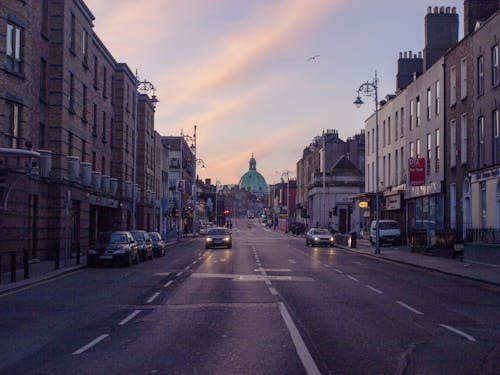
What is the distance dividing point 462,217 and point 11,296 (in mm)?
27462

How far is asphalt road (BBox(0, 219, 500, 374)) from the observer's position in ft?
30.4

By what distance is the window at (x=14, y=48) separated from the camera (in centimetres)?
2642

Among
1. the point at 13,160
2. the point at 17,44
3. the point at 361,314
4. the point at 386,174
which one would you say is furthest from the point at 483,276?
the point at 386,174

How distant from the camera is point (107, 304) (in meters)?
16.3

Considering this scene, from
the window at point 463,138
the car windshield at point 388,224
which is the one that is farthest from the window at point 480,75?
the car windshield at point 388,224

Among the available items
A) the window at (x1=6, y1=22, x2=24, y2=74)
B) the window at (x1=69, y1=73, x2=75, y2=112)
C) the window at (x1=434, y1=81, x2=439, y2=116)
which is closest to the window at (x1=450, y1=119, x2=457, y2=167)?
the window at (x1=434, y1=81, x2=439, y2=116)

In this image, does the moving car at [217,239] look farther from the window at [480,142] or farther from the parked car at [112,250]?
the window at [480,142]

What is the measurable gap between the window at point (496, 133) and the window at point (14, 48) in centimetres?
2177

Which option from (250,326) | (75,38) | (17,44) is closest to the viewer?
(250,326)

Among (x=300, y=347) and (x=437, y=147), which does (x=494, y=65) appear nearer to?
(x=437, y=147)

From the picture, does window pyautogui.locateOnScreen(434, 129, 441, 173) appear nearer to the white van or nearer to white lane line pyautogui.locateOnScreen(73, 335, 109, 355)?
the white van

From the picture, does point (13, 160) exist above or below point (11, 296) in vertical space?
above

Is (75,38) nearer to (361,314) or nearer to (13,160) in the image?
(13,160)

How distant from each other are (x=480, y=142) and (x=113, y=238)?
62.6ft
